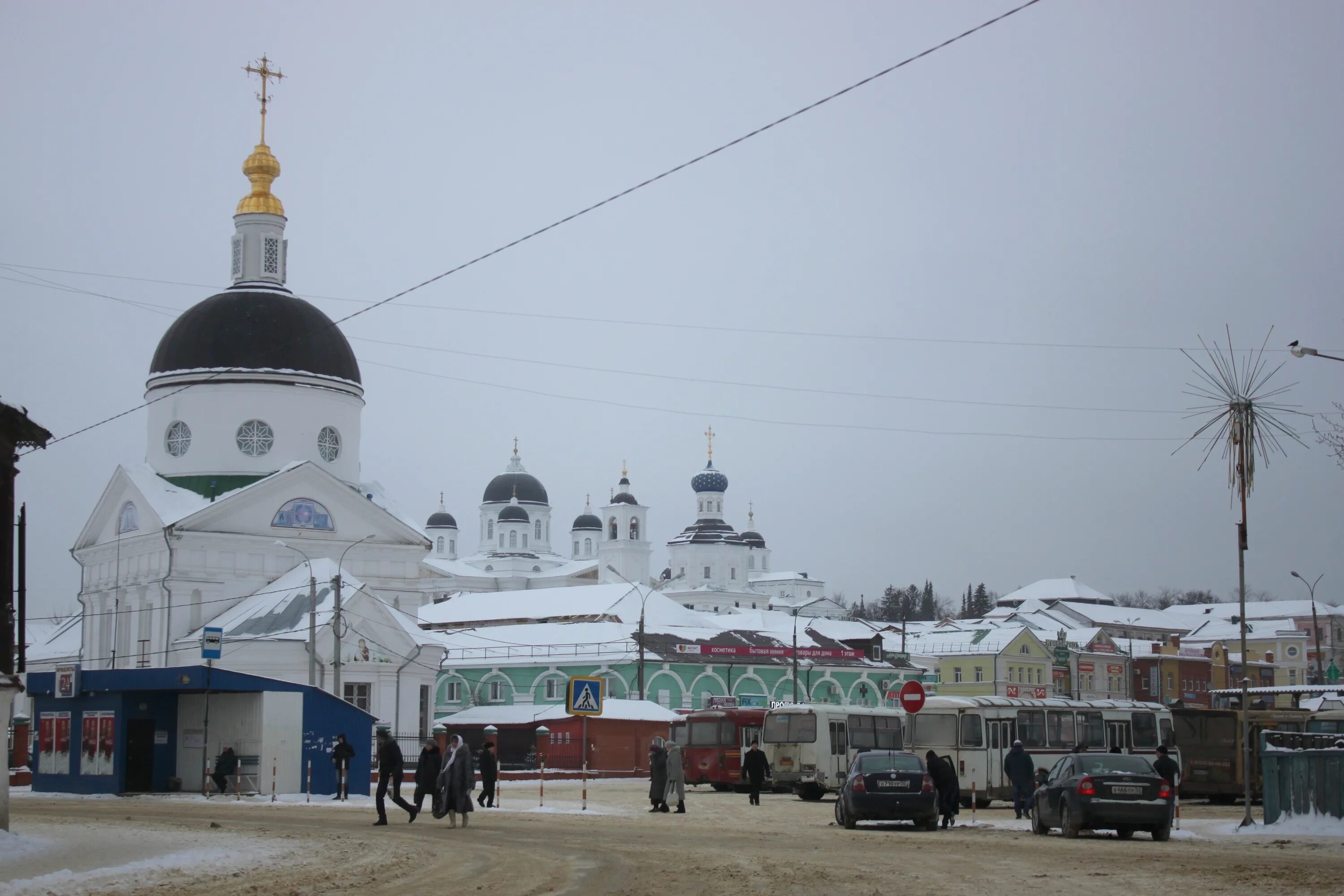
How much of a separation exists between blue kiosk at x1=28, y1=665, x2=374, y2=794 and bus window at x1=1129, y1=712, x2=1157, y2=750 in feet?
53.8

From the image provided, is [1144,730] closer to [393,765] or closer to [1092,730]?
[1092,730]

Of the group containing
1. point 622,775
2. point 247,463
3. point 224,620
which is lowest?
point 622,775

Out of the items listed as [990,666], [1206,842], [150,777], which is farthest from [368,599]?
[990,666]

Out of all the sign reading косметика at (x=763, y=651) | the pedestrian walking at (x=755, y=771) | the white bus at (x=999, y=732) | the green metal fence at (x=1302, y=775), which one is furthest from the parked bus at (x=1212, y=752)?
the sign reading косметика at (x=763, y=651)

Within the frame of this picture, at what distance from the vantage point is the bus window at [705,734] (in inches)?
1727

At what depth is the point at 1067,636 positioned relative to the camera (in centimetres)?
10862

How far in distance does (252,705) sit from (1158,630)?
125 m

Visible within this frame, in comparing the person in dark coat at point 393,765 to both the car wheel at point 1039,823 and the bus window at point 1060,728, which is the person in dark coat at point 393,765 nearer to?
the car wheel at point 1039,823

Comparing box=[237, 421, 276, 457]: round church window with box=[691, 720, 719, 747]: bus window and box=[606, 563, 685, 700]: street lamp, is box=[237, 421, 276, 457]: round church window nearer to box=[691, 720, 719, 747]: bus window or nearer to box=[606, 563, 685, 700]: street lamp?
box=[606, 563, 685, 700]: street lamp

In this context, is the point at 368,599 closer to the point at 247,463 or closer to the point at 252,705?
the point at 247,463

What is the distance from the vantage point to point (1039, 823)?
22.8 meters

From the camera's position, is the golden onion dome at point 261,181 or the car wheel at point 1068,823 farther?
the golden onion dome at point 261,181

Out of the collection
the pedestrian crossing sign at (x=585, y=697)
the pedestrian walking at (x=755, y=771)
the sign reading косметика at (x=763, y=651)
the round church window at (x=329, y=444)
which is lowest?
the pedestrian walking at (x=755, y=771)

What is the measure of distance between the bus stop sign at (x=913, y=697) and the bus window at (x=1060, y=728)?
6.33m
